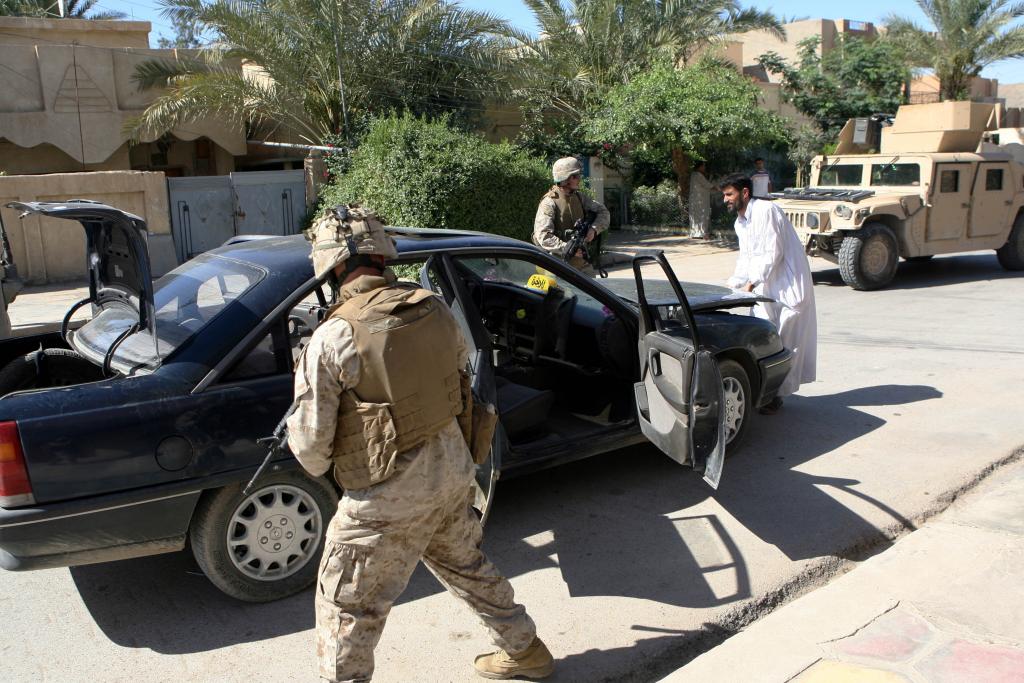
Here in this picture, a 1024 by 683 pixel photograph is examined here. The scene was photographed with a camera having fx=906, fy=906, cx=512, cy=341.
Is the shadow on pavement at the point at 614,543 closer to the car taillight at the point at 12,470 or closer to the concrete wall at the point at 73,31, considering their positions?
the car taillight at the point at 12,470

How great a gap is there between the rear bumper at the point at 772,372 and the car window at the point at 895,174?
26.6 feet

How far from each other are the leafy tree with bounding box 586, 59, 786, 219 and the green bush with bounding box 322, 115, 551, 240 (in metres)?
3.41

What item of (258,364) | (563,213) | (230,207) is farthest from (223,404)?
(230,207)

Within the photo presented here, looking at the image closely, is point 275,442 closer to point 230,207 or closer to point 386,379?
point 386,379

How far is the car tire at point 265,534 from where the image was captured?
3529mm

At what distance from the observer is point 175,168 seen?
21688 millimetres

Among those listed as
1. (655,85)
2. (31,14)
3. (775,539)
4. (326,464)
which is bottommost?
(775,539)

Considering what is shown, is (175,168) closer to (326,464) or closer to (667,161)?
(667,161)

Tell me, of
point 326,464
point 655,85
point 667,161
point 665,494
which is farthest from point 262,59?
point 326,464

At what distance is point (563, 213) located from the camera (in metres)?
7.15

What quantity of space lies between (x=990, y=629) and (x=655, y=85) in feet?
47.4


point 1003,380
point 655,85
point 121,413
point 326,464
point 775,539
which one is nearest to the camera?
point 326,464

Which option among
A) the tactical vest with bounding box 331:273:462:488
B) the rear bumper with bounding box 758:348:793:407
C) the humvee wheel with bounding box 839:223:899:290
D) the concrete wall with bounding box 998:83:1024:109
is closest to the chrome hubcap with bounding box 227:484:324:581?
the tactical vest with bounding box 331:273:462:488

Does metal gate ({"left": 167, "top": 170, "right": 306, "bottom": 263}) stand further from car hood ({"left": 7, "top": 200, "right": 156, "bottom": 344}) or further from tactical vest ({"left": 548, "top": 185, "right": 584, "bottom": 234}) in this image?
car hood ({"left": 7, "top": 200, "right": 156, "bottom": 344})
